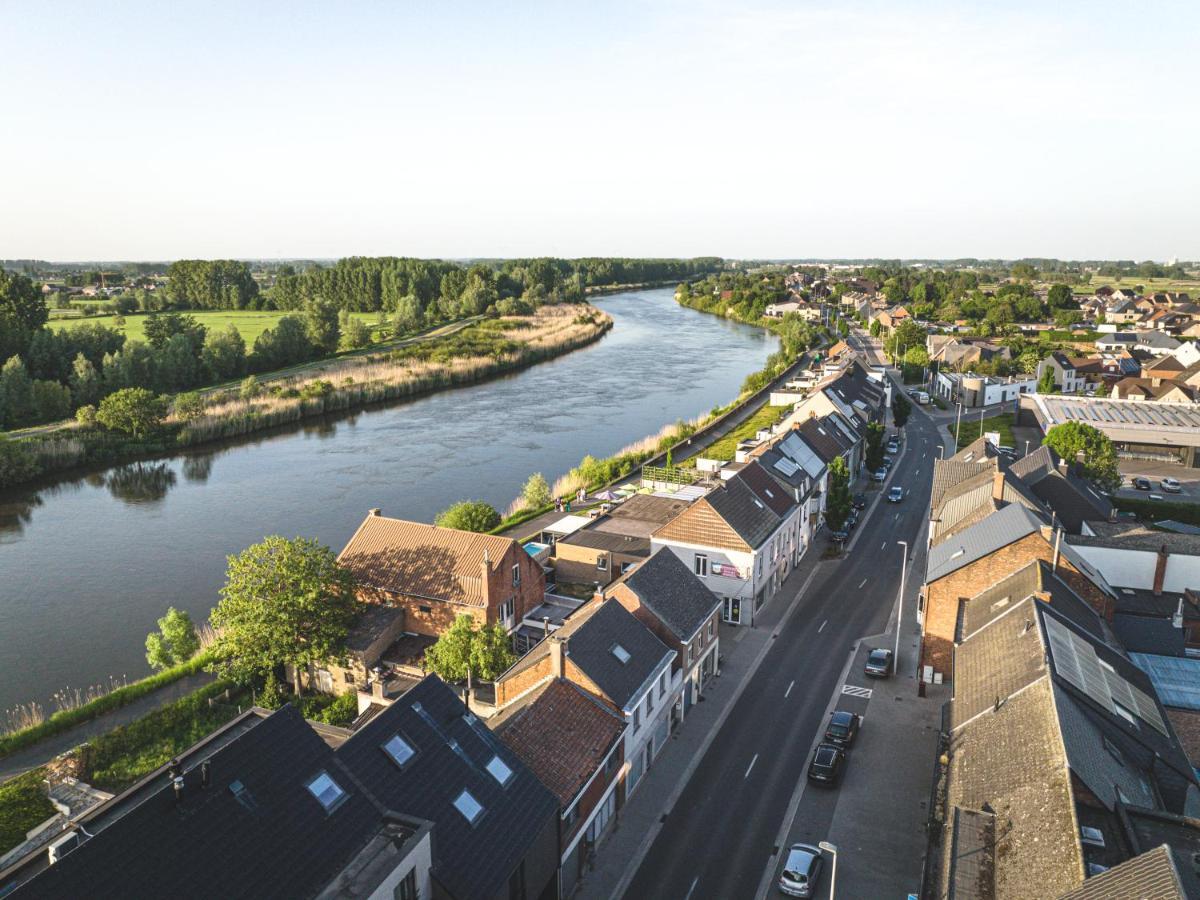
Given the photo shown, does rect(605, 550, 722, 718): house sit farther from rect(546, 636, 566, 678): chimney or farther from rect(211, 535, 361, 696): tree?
rect(211, 535, 361, 696): tree

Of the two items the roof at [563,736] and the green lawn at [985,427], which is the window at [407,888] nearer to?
the roof at [563,736]

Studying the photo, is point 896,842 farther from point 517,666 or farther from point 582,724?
point 517,666

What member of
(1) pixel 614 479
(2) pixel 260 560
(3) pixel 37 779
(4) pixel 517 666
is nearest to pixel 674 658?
(4) pixel 517 666

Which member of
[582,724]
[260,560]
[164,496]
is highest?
[260,560]

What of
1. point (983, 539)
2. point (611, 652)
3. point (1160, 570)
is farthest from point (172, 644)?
point (1160, 570)

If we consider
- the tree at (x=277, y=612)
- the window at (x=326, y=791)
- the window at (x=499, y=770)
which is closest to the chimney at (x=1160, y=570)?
the window at (x=499, y=770)

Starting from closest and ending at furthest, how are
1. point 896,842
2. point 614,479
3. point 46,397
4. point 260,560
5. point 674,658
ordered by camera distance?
1. point 896,842
2. point 674,658
3. point 260,560
4. point 614,479
5. point 46,397

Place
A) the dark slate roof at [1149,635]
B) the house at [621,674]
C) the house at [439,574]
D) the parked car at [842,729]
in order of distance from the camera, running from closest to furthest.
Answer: the house at [621,674] → the parked car at [842,729] → the dark slate roof at [1149,635] → the house at [439,574]
